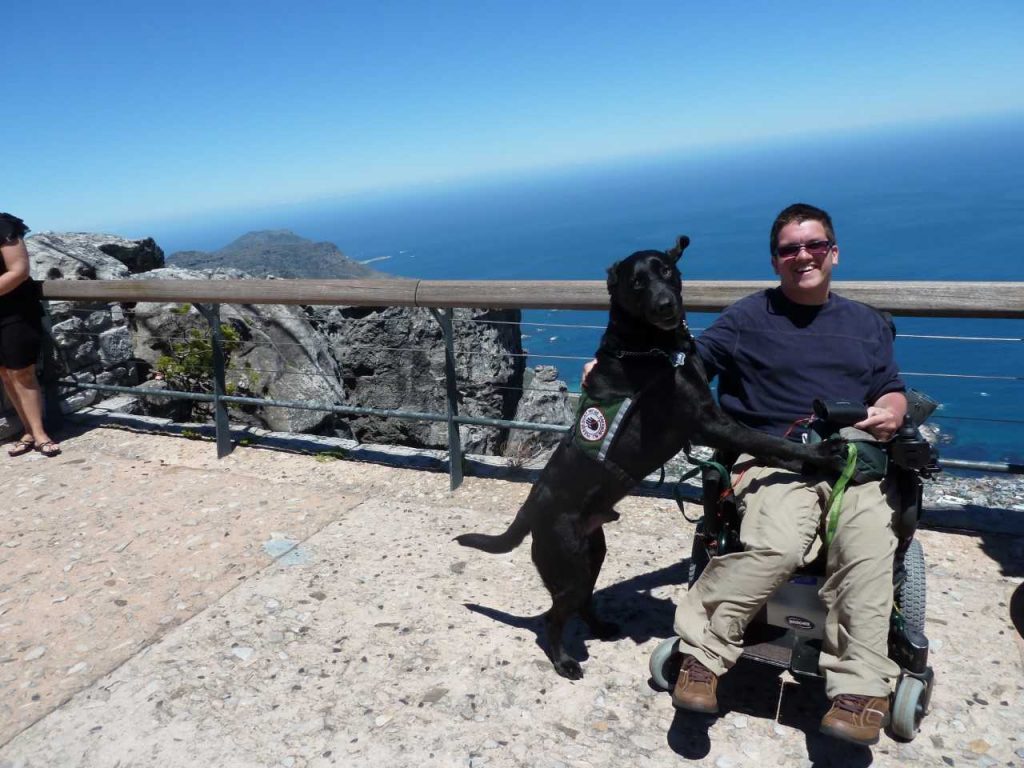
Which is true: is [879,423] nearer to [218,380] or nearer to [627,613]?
[627,613]

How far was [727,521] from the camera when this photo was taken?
7.50 ft

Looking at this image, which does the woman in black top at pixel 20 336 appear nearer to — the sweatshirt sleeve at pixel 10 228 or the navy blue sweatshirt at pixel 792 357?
the sweatshirt sleeve at pixel 10 228

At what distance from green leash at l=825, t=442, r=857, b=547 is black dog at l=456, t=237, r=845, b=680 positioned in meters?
0.16

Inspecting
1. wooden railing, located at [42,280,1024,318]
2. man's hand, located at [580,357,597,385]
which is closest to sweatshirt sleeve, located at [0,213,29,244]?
wooden railing, located at [42,280,1024,318]

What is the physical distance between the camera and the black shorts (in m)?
5.02

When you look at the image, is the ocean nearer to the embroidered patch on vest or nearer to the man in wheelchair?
the man in wheelchair

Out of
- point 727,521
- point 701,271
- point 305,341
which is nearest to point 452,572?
point 727,521

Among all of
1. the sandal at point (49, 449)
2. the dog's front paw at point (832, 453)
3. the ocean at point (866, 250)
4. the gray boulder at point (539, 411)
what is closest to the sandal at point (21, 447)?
the sandal at point (49, 449)

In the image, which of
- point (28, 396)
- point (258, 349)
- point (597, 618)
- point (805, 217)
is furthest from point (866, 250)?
point (597, 618)

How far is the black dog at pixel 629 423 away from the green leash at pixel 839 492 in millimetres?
159

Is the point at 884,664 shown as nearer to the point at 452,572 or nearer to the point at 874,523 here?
the point at 874,523

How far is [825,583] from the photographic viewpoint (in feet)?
6.78

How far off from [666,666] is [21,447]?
504 cm

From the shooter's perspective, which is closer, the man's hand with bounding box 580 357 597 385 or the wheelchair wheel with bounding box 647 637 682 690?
the wheelchair wheel with bounding box 647 637 682 690
